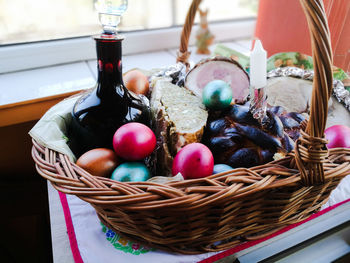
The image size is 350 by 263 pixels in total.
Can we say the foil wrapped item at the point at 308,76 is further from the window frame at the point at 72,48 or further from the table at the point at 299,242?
the window frame at the point at 72,48

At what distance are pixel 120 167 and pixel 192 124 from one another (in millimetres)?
167

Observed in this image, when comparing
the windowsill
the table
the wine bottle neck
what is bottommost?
the table

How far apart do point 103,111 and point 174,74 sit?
25 cm

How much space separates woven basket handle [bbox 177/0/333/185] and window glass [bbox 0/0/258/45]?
84cm

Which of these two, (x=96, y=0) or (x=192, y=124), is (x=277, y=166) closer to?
(x=192, y=124)

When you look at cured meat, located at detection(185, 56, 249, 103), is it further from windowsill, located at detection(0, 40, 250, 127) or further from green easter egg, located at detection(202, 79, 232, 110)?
windowsill, located at detection(0, 40, 250, 127)

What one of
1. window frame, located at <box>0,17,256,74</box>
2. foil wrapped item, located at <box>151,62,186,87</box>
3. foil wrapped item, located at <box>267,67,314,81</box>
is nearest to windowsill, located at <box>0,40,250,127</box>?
window frame, located at <box>0,17,256,74</box>

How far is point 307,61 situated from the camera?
804 mm

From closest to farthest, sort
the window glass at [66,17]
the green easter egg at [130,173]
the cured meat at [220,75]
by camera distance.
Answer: the green easter egg at [130,173]
the cured meat at [220,75]
the window glass at [66,17]

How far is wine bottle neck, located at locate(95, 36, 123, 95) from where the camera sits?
0.52m

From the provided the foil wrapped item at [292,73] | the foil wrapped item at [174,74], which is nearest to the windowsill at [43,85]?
the foil wrapped item at [174,74]

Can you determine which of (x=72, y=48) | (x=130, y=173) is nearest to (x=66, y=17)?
(x=72, y=48)

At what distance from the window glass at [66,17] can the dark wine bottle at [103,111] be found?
1.81 feet

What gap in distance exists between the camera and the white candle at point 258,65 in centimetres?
49
